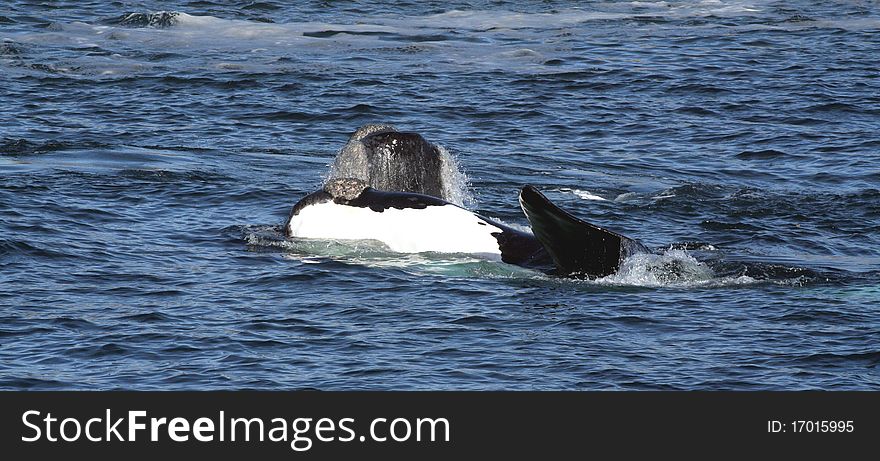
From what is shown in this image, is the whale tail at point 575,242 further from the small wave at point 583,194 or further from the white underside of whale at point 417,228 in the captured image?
the small wave at point 583,194

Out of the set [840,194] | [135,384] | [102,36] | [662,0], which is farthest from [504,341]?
[662,0]

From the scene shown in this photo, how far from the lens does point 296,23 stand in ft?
124

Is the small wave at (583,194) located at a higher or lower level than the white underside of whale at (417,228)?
lower

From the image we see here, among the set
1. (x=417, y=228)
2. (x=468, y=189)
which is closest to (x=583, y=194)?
(x=468, y=189)

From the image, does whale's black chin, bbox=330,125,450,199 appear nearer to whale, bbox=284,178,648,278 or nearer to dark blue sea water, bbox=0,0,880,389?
whale, bbox=284,178,648,278

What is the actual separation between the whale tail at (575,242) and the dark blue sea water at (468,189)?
10.8 inches

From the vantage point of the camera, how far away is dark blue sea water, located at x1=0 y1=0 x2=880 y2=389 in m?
13.0

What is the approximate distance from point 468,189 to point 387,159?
4575mm

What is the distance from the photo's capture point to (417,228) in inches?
644

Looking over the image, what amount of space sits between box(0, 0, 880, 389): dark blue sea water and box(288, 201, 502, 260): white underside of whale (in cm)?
16

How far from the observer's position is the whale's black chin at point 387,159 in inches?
659

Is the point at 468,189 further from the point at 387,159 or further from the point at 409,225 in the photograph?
the point at 409,225

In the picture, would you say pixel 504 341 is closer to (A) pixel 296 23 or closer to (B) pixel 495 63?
(B) pixel 495 63

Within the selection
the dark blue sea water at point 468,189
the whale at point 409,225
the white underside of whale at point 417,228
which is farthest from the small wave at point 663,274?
the white underside of whale at point 417,228
